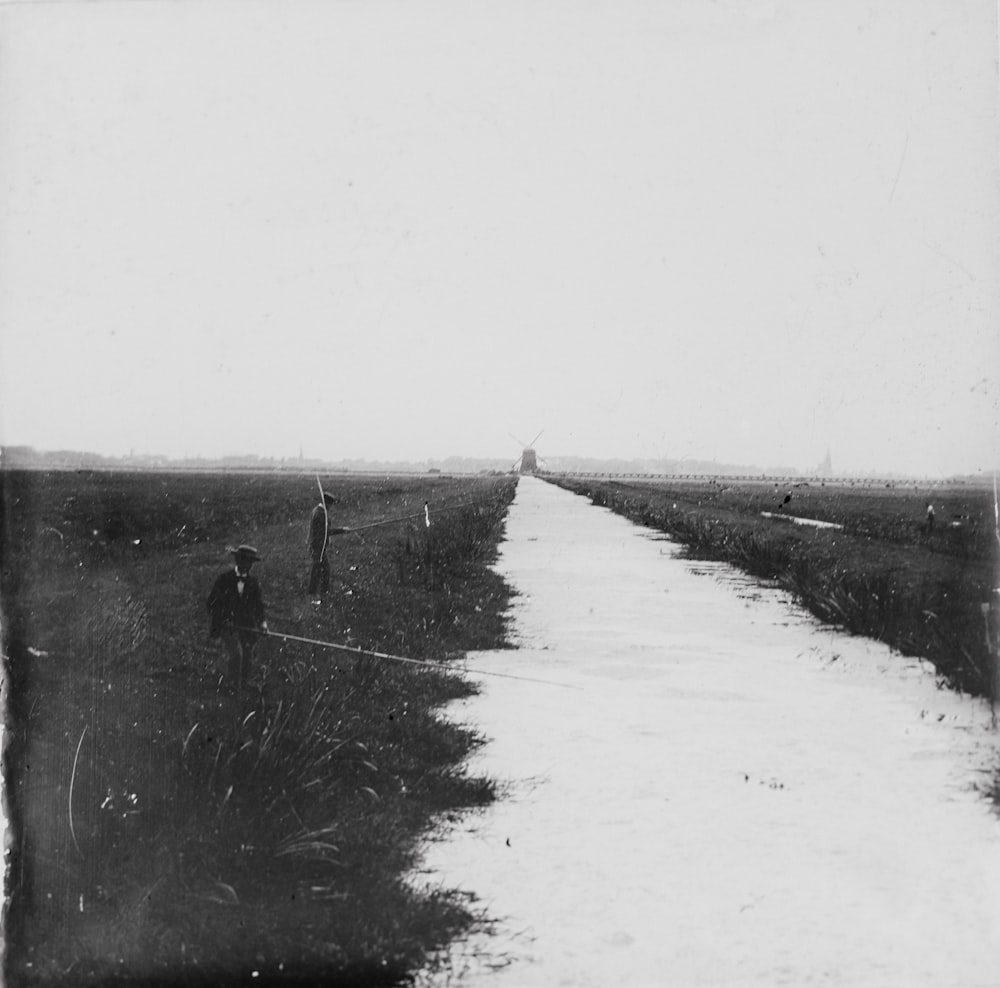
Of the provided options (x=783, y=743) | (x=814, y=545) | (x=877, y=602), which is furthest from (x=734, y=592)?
(x=783, y=743)

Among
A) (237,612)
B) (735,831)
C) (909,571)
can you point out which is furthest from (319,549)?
(909,571)

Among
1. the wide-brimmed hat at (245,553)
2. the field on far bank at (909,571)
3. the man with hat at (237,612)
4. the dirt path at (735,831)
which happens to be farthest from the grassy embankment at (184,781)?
the field on far bank at (909,571)

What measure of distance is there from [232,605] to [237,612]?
64mm

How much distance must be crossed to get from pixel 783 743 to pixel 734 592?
Answer: 358 inches

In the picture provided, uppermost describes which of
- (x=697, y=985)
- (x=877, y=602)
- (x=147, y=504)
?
(x=147, y=504)

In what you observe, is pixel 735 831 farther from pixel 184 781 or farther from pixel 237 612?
pixel 237 612

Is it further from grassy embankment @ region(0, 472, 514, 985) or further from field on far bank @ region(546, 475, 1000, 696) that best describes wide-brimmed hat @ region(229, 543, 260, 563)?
field on far bank @ region(546, 475, 1000, 696)

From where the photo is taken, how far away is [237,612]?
18.4 feet

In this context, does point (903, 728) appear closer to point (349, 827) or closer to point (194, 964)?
point (349, 827)

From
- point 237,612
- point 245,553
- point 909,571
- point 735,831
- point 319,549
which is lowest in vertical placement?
point 735,831

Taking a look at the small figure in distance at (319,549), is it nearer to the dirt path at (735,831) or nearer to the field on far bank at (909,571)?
the dirt path at (735,831)

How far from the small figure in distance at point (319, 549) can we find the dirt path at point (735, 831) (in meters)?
1.87

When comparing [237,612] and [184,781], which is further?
[237,612]

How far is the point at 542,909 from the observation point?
4.14 metres
